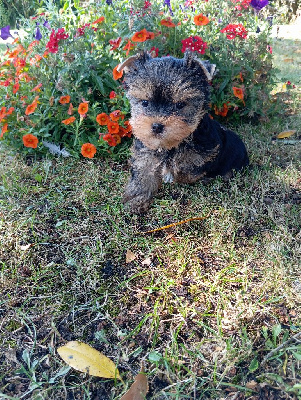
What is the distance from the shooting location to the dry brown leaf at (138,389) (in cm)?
Answer: 198

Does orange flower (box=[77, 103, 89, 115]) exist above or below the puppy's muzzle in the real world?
below

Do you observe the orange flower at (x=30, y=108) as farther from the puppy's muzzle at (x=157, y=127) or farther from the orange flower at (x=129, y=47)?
the puppy's muzzle at (x=157, y=127)

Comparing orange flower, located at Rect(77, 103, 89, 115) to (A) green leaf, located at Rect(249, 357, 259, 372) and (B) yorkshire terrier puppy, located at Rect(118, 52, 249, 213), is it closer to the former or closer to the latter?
(B) yorkshire terrier puppy, located at Rect(118, 52, 249, 213)

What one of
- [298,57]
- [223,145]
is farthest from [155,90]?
[298,57]

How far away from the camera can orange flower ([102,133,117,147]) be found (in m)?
3.89

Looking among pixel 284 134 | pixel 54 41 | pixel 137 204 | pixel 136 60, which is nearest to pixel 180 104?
pixel 136 60

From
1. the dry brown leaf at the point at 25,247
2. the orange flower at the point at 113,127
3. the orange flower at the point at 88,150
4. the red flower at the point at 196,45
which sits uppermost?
the red flower at the point at 196,45

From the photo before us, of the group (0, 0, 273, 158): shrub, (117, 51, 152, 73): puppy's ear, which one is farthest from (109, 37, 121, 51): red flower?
(117, 51, 152, 73): puppy's ear

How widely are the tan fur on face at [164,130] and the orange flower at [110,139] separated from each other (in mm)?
964

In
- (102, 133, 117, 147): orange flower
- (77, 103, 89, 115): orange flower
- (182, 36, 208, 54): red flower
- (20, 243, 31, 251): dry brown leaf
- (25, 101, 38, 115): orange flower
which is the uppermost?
(182, 36, 208, 54): red flower

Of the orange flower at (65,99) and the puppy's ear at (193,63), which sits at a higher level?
the puppy's ear at (193,63)

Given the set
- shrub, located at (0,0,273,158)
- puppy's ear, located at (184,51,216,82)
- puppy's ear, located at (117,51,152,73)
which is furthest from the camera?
shrub, located at (0,0,273,158)

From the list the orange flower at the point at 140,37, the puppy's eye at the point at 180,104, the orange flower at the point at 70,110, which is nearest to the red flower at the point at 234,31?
the orange flower at the point at 140,37

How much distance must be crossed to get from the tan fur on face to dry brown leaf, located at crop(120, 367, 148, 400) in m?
1.71
